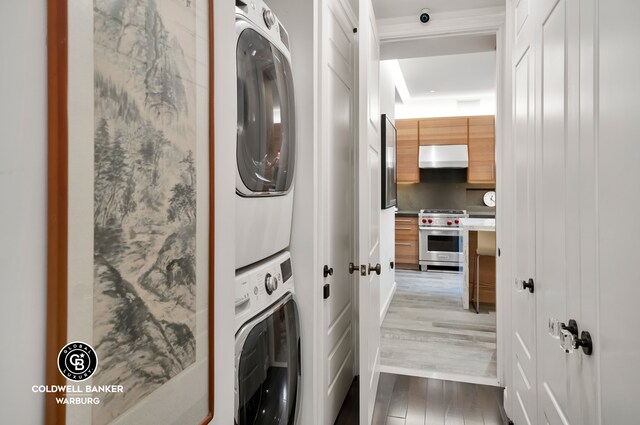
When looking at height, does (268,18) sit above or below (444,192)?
above

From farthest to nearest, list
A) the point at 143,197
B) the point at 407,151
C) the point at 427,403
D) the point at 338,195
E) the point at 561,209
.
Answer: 1. the point at 407,151
2. the point at 427,403
3. the point at 338,195
4. the point at 561,209
5. the point at 143,197

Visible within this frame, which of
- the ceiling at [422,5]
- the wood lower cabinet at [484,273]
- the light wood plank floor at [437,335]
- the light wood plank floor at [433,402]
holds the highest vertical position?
the ceiling at [422,5]

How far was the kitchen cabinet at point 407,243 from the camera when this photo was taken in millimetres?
6766

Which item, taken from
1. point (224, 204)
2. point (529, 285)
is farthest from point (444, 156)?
point (224, 204)

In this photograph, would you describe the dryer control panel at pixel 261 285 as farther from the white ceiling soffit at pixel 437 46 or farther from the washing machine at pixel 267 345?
the white ceiling soffit at pixel 437 46

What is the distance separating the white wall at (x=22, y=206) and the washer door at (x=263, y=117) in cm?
69

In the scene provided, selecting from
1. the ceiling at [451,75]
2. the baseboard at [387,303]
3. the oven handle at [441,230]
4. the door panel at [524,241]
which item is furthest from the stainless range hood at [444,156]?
the door panel at [524,241]

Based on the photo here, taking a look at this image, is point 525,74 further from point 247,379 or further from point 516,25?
point 247,379

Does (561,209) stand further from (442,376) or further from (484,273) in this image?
(484,273)

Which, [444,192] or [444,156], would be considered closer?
[444,156]

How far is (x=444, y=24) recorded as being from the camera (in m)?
2.67

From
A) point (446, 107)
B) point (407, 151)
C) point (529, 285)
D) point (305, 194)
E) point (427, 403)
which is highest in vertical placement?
point (446, 107)

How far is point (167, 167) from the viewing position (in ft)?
2.06

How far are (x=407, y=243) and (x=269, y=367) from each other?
18.7ft
